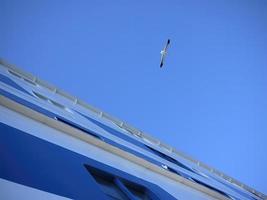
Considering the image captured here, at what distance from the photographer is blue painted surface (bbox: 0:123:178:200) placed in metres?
5.81

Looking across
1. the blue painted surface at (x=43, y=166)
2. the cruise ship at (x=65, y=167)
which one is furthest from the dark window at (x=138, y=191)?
the blue painted surface at (x=43, y=166)

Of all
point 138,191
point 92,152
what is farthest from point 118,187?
point 92,152

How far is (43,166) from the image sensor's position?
6535mm

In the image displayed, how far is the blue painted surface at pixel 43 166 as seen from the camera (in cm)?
581

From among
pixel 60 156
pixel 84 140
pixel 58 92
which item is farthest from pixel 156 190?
pixel 58 92

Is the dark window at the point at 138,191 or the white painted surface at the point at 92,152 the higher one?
the white painted surface at the point at 92,152

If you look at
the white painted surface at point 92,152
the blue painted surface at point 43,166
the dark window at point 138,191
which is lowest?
the blue painted surface at point 43,166

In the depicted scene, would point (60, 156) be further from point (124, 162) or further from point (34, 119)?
point (124, 162)

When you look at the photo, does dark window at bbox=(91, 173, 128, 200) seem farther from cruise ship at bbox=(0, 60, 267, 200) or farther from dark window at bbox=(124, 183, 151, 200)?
dark window at bbox=(124, 183, 151, 200)

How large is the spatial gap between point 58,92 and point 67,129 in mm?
12239

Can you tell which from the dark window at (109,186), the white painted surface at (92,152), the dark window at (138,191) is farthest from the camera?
the dark window at (138,191)

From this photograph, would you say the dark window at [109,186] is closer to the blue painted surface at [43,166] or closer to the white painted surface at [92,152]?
the white painted surface at [92,152]

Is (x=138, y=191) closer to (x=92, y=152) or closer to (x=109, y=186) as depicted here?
(x=109, y=186)

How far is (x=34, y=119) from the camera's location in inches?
348
